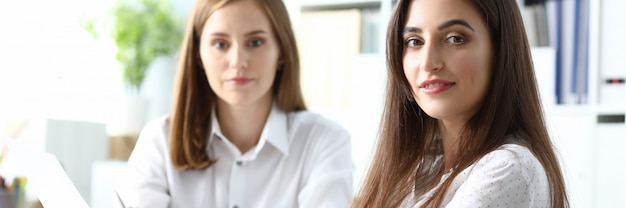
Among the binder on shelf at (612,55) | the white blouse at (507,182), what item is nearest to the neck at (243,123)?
the white blouse at (507,182)

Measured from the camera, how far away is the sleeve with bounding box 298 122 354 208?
1.63 meters

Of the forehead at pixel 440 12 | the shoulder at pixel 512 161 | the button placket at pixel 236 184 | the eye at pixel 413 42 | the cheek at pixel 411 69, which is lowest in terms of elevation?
the button placket at pixel 236 184

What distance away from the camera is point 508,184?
0.89 meters

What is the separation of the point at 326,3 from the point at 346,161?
136cm

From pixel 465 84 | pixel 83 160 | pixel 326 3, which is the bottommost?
pixel 83 160

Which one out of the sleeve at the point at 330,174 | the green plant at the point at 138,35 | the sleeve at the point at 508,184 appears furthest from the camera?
the green plant at the point at 138,35

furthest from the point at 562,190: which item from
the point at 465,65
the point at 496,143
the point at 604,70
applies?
the point at 604,70

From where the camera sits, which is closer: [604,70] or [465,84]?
[465,84]

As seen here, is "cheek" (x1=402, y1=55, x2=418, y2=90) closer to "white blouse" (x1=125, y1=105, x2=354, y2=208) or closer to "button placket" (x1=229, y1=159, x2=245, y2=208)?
"white blouse" (x1=125, y1=105, x2=354, y2=208)

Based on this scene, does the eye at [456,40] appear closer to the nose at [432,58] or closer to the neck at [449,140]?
the nose at [432,58]

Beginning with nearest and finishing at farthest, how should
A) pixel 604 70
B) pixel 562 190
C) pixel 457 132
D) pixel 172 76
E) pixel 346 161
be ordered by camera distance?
pixel 562 190 → pixel 457 132 → pixel 346 161 → pixel 604 70 → pixel 172 76

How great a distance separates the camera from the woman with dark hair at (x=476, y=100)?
2.99 feet

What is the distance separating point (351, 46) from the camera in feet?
9.54

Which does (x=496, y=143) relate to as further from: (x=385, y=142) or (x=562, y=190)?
(x=385, y=142)
